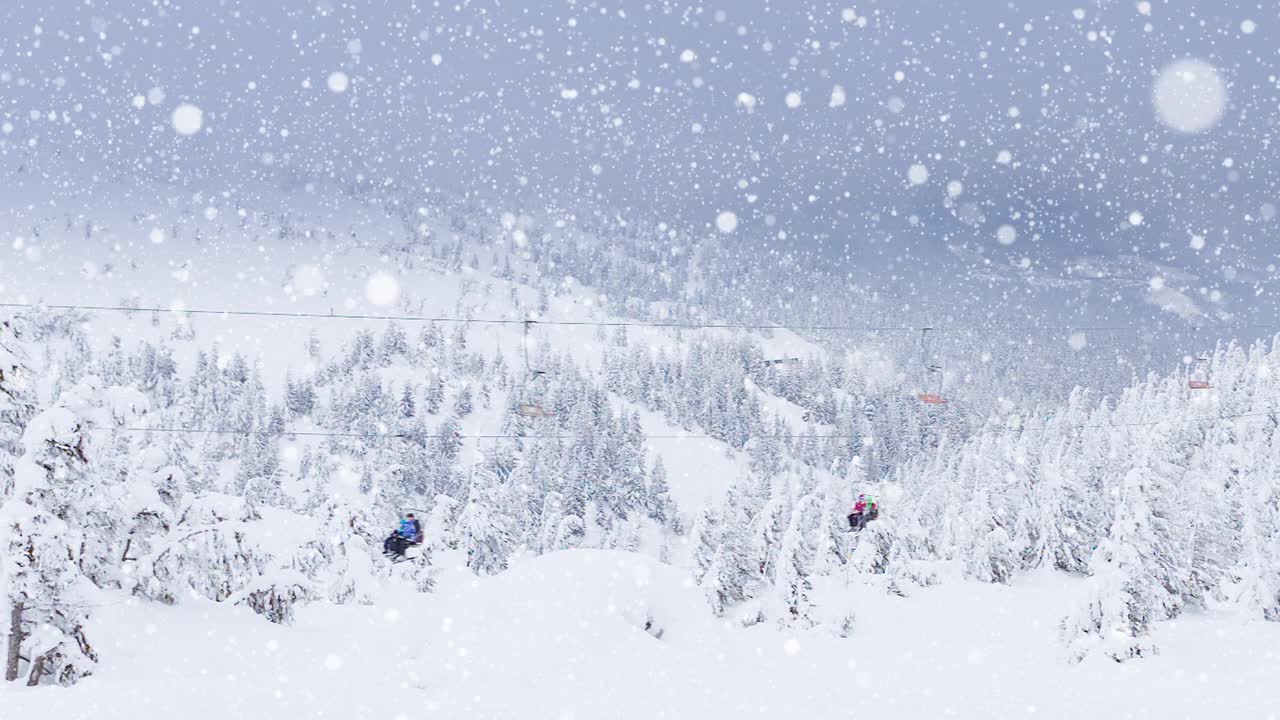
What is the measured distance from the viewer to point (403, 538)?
22750mm

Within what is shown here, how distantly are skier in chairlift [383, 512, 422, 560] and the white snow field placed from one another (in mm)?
1582

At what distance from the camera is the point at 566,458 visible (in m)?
111

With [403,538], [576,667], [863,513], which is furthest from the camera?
[863,513]

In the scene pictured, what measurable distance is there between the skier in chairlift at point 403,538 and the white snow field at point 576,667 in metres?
1.58

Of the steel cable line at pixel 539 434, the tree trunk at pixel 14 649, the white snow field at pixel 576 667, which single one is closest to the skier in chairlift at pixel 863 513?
the white snow field at pixel 576 667

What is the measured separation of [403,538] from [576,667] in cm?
1005

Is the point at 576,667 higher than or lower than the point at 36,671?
lower

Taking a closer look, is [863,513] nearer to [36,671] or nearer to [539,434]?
[36,671]

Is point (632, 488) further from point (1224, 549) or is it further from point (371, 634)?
point (371, 634)

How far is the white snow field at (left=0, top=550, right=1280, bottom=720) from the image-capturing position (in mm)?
12500

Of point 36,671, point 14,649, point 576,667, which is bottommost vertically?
point 576,667

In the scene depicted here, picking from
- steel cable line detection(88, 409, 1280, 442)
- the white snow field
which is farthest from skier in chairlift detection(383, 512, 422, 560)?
steel cable line detection(88, 409, 1280, 442)

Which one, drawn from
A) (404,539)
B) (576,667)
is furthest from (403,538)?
(576,667)

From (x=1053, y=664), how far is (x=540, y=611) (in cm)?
1464
